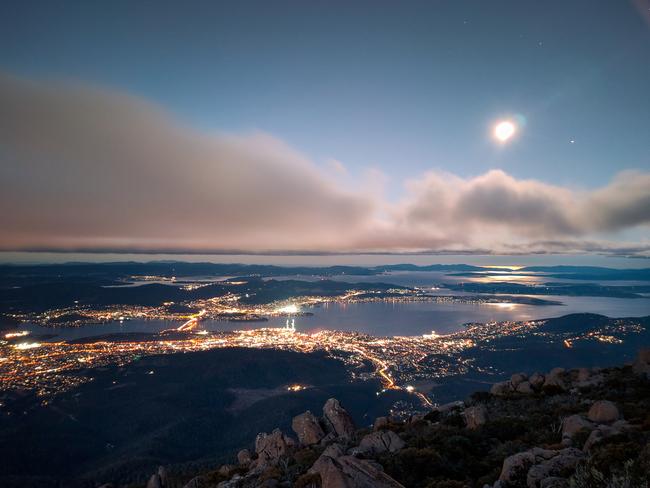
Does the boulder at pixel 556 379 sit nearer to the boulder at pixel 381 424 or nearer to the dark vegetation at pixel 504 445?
the dark vegetation at pixel 504 445

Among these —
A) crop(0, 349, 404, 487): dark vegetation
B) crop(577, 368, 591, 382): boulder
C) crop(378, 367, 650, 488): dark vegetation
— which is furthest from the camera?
crop(0, 349, 404, 487): dark vegetation

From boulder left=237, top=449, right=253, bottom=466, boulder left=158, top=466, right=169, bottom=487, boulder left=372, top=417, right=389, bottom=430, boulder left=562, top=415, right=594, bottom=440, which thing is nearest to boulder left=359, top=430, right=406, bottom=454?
boulder left=372, top=417, right=389, bottom=430

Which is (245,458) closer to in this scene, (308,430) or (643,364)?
(308,430)

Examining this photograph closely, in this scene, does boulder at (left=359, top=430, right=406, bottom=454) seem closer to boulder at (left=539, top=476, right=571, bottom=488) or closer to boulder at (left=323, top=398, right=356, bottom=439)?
boulder at (left=323, top=398, right=356, bottom=439)

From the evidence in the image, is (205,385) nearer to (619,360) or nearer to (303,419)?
(303,419)

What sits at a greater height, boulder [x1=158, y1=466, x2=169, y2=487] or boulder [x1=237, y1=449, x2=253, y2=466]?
boulder [x1=237, y1=449, x2=253, y2=466]

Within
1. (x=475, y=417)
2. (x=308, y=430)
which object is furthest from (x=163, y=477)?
(x=475, y=417)
